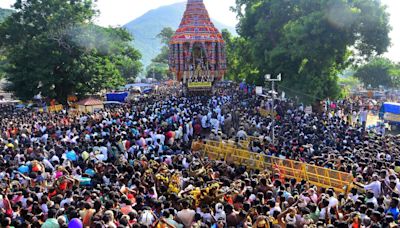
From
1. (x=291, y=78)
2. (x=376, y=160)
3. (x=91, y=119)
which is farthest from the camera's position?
(x=291, y=78)

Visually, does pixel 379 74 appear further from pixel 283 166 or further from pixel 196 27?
pixel 283 166

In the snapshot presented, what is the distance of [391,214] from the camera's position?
25.9 feet

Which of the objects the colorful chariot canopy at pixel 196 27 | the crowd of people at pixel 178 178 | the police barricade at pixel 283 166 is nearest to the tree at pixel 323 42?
the crowd of people at pixel 178 178

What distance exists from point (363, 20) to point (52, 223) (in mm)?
22766

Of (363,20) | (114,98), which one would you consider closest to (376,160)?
(363,20)

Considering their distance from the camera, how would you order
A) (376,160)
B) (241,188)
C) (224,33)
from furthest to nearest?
(224,33), (376,160), (241,188)

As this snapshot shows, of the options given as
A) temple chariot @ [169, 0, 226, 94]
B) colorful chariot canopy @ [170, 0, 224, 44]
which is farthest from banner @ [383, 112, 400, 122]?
colorful chariot canopy @ [170, 0, 224, 44]

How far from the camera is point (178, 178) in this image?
33.9ft

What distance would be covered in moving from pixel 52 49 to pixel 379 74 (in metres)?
43.9

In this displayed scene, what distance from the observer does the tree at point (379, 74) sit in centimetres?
5850

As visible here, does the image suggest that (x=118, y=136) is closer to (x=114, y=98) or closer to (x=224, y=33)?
(x=114, y=98)

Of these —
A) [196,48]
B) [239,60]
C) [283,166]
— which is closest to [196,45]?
[196,48]

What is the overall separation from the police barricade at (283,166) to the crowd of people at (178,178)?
278 mm

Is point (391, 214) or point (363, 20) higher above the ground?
point (363, 20)
